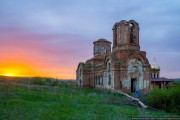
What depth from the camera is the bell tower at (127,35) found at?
2978cm

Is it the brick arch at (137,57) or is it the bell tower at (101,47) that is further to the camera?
the bell tower at (101,47)

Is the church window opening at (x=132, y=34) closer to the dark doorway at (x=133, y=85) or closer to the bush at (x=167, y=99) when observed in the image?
the dark doorway at (x=133, y=85)

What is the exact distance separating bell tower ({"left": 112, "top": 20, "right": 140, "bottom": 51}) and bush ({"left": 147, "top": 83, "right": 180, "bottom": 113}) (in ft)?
33.6

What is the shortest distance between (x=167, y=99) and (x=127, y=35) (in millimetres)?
11923

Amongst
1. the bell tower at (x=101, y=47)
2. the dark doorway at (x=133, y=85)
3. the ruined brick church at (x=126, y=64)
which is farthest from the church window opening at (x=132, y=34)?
the bell tower at (x=101, y=47)

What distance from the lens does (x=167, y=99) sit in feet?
64.0

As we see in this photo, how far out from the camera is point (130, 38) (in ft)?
100

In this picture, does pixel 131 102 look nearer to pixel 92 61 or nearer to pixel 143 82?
pixel 143 82

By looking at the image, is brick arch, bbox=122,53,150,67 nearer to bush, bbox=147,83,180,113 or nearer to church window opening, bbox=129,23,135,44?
church window opening, bbox=129,23,135,44

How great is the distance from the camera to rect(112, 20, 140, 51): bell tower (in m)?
29.8

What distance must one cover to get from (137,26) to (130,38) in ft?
5.43

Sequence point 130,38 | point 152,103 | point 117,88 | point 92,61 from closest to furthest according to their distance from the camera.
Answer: point 152,103
point 117,88
point 130,38
point 92,61

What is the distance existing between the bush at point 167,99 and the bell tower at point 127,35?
33.6 ft

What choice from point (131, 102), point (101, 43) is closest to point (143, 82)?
point (131, 102)
